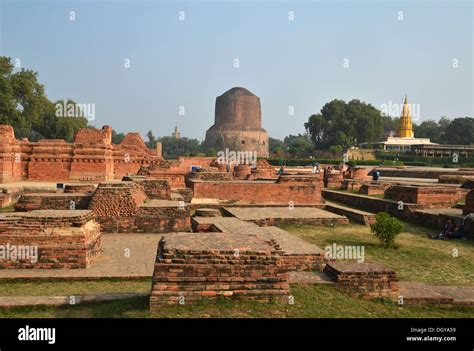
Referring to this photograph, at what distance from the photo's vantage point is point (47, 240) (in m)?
5.47

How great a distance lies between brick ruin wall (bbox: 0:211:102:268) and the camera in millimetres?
5328

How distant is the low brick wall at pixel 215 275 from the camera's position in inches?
133

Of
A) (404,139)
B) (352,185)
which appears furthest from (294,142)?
(352,185)

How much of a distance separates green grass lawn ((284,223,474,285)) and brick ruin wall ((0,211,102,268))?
3554mm

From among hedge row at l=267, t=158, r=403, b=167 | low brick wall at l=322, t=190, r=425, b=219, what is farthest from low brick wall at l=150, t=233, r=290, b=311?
hedge row at l=267, t=158, r=403, b=167

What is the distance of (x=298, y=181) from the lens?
1252 centimetres

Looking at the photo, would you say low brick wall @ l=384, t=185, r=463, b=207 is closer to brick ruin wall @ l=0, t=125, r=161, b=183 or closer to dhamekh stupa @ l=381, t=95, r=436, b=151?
brick ruin wall @ l=0, t=125, r=161, b=183

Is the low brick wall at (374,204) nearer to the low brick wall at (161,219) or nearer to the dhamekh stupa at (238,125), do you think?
the low brick wall at (161,219)

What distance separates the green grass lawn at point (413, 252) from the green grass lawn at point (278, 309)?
145 cm

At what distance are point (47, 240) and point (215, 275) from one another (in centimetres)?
293

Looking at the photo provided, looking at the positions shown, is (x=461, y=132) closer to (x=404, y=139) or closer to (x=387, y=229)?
(x=404, y=139)

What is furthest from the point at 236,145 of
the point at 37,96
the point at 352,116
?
the point at 37,96

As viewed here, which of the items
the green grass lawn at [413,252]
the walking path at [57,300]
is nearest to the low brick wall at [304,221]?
the green grass lawn at [413,252]

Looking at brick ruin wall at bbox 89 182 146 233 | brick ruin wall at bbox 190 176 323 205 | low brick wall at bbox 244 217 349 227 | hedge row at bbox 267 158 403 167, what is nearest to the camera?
brick ruin wall at bbox 89 182 146 233
